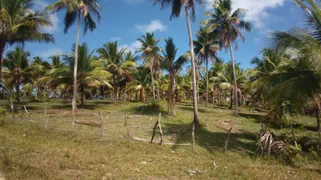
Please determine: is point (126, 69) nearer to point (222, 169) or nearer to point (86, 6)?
point (86, 6)

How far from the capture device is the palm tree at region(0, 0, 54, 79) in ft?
47.4

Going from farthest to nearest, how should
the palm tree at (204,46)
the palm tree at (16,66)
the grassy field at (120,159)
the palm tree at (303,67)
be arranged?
the palm tree at (204,46), the palm tree at (16,66), the palm tree at (303,67), the grassy field at (120,159)

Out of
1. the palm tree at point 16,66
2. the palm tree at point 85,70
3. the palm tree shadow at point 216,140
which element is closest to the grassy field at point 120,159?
the palm tree shadow at point 216,140

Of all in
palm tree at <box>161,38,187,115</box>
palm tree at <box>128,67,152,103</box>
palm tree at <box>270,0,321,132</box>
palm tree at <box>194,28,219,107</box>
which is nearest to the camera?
palm tree at <box>270,0,321,132</box>

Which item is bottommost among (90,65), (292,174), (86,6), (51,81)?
(292,174)

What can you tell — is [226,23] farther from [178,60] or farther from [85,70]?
[85,70]

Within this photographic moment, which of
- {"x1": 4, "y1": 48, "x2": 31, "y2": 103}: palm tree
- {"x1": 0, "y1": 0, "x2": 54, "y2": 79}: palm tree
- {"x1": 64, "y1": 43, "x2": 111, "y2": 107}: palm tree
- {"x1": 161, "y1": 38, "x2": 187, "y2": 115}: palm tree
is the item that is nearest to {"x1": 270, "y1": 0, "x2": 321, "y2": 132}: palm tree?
{"x1": 161, "y1": 38, "x2": 187, "y2": 115}: palm tree

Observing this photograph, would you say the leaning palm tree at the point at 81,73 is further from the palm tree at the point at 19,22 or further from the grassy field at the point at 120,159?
the grassy field at the point at 120,159

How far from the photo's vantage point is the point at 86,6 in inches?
794

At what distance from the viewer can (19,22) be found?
15.4 metres

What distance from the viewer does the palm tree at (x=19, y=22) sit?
47.4 ft

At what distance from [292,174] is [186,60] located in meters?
13.1

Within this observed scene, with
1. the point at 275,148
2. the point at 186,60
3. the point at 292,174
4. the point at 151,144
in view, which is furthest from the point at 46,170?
the point at 186,60

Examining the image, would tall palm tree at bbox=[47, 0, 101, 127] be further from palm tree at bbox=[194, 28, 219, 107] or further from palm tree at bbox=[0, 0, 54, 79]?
palm tree at bbox=[194, 28, 219, 107]
